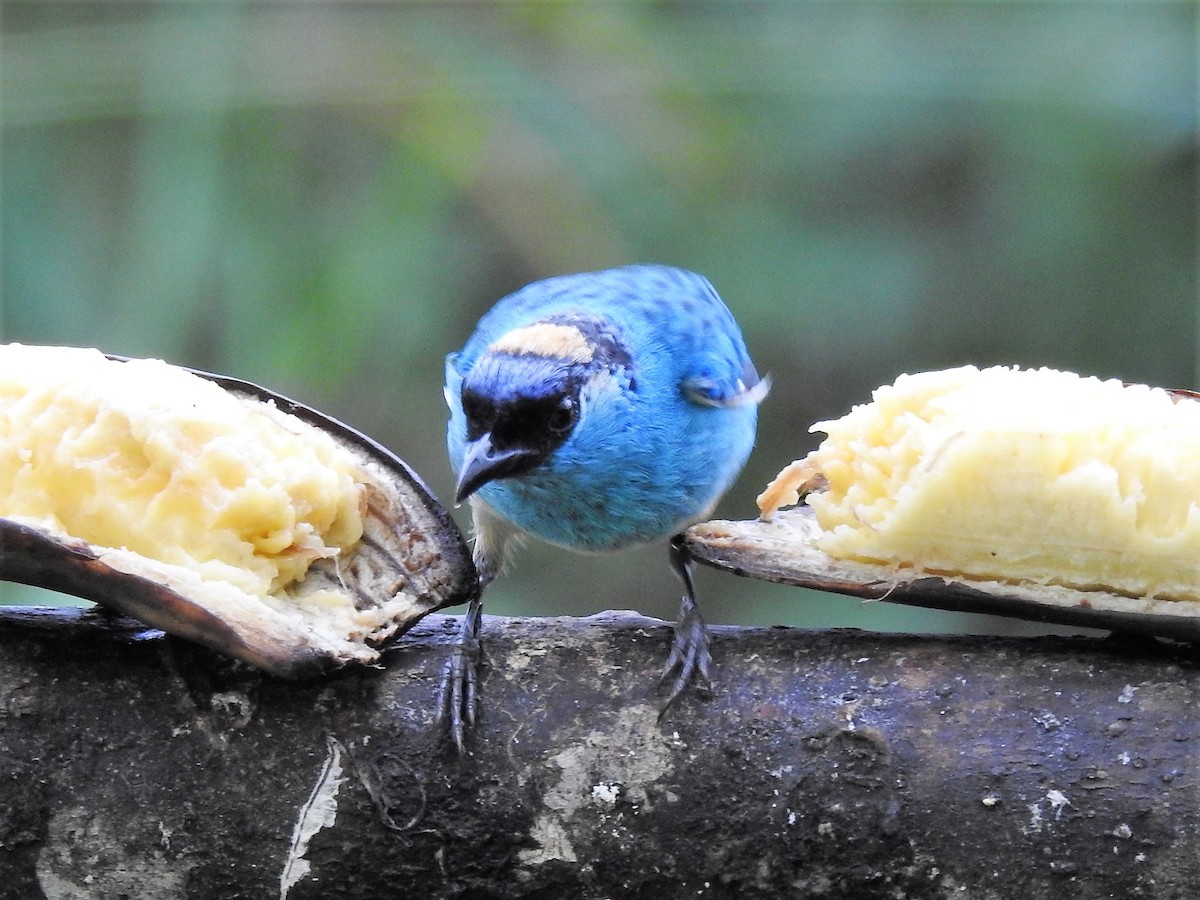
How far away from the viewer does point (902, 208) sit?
432cm

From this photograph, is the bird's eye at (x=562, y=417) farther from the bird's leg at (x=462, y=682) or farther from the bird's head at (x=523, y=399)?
the bird's leg at (x=462, y=682)

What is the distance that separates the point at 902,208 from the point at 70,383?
3238 millimetres

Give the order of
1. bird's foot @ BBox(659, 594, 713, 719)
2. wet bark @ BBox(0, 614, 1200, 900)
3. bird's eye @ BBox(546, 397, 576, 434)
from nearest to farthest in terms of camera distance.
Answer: wet bark @ BBox(0, 614, 1200, 900) < bird's foot @ BBox(659, 594, 713, 719) < bird's eye @ BBox(546, 397, 576, 434)

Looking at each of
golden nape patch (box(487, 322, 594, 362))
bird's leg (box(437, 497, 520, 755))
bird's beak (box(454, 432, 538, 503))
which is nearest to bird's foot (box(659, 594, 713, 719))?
bird's leg (box(437, 497, 520, 755))

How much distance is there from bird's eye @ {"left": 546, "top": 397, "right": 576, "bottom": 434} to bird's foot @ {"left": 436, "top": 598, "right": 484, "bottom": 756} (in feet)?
1.69

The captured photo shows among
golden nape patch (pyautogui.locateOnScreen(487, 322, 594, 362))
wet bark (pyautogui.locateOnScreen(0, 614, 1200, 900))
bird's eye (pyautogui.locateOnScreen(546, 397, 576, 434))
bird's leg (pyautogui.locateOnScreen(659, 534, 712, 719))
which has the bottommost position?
wet bark (pyautogui.locateOnScreen(0, 614, 1200, 900))

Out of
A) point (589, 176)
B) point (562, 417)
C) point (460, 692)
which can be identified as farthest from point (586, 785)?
point (589, 176)

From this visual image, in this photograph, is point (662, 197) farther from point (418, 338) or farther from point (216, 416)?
point (216, 416)

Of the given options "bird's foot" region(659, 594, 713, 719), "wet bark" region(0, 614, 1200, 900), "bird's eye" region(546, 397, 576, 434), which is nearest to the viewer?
"wet bark" region(0, 614, 1200, 900)

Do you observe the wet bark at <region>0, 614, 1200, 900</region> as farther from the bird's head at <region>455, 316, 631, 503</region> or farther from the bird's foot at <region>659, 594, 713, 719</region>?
the bird's head at <region>455, 316, 631, 503</region>

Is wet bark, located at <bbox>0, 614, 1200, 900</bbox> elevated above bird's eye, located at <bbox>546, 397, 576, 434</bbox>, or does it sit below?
below

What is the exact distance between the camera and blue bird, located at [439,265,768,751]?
217 centimetres

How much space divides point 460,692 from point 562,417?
2.23 feet

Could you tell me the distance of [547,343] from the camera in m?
2.26
